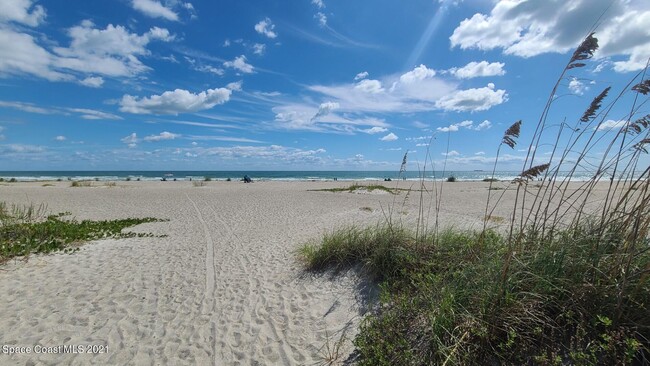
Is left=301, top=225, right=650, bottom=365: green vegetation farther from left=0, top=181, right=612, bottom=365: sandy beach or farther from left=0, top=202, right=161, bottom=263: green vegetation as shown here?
left=0, top=202, right=161, bottom=263: green vegetation

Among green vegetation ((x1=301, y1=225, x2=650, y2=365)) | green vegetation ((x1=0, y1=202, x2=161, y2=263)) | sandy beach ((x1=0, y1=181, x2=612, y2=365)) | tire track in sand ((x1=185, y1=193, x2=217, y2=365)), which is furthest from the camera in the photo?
green vegetation ((x1=0, y1=202, x2=161, y2=263))

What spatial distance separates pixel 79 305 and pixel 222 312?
7.72 feet

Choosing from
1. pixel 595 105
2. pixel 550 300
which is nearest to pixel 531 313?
pixel 550 300

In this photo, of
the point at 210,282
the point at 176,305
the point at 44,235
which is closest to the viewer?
the point at 176,305

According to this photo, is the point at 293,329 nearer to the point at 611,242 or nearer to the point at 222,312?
the point at 222,312

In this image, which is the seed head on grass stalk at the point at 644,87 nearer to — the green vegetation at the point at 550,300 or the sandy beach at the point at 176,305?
the green vegetation at the point at 550,300

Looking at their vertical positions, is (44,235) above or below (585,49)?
below

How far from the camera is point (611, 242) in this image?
3119mm

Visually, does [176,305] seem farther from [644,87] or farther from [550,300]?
[644,87]

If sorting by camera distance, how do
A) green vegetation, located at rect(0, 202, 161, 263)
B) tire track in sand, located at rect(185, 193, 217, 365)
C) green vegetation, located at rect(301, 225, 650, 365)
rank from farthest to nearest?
1. green vegetation, located at rect(0, 202, 161, 263)
2. tire track in sand, located at rect(185, 193, 217, 365)
3. green vegetation, located at rect(301, 225, 650, 365)

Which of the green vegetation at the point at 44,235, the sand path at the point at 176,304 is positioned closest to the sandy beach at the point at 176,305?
the sand path at the point at 176,304

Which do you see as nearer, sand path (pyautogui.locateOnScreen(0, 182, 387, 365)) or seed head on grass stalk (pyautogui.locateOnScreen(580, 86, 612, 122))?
seed head on grass stalk (pyautogui.locateOnScreen(580, 86, 612, 122))

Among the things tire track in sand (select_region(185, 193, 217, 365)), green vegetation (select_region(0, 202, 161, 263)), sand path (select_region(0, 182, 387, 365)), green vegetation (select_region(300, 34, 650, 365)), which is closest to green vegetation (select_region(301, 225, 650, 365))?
green vegetation (select_region(300, 34, 650, 365))

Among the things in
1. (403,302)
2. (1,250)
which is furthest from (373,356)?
(1,250)
